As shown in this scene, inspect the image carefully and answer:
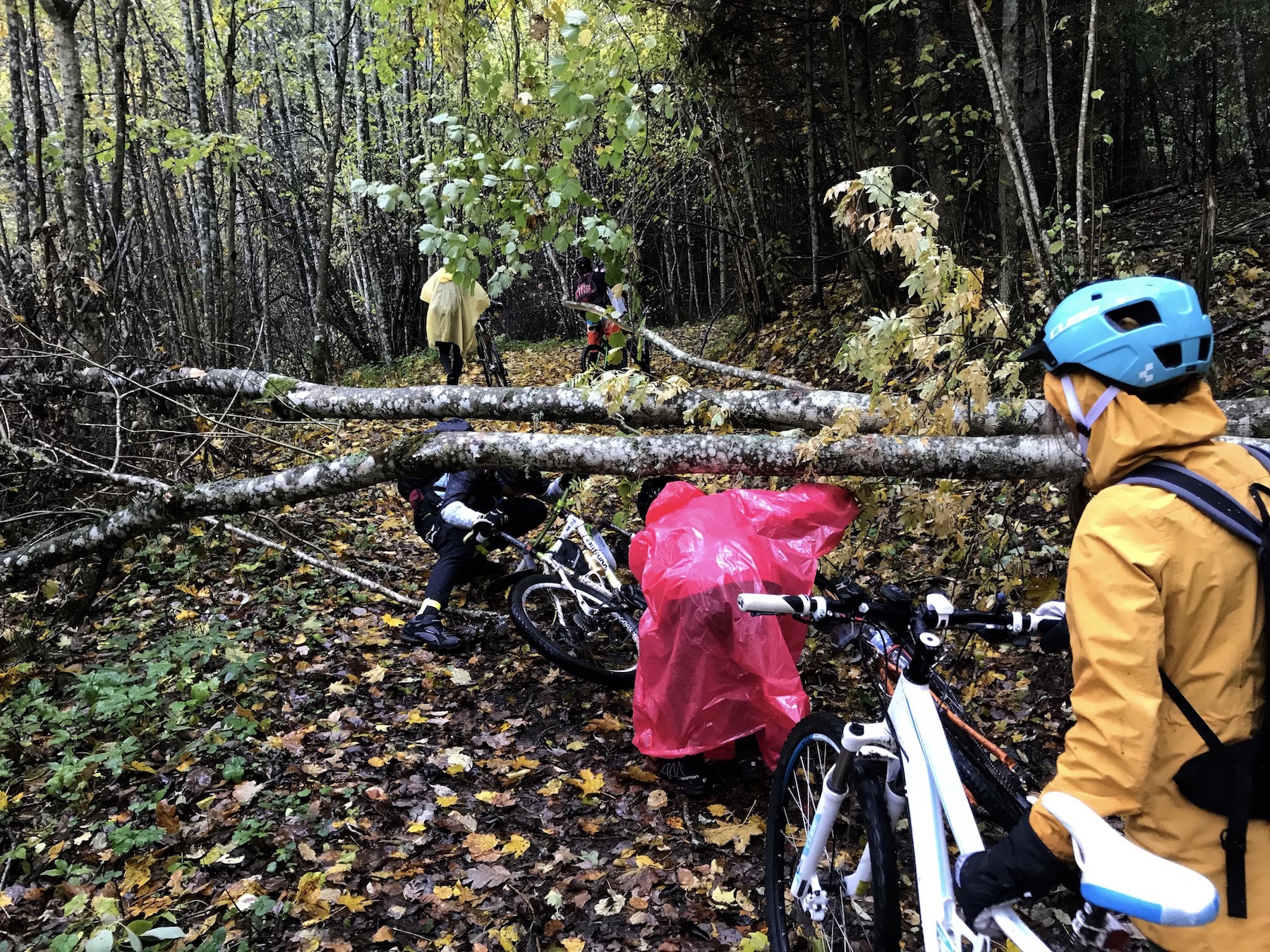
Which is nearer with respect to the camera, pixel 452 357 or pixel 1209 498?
pixel 1209 498

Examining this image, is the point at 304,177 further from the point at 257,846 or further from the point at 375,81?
the point at 257,846

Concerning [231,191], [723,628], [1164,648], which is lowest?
[723,628]

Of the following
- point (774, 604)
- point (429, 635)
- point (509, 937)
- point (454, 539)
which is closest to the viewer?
point (774, 604)

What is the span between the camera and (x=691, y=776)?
3.56 meters

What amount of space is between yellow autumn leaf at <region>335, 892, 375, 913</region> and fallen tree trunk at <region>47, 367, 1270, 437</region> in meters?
2.63

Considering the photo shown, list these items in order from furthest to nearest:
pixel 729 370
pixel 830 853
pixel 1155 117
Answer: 1. pixel 1155 117
2. pixel 729 370
3. pixel 830 853

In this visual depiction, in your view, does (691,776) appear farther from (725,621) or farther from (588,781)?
(725,621)

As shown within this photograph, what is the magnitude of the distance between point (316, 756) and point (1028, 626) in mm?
3299

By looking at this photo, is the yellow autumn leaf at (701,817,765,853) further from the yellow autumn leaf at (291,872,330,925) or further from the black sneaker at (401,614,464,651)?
the black sneaker at (401,614,464,651)

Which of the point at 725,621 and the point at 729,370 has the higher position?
the point at 729,370

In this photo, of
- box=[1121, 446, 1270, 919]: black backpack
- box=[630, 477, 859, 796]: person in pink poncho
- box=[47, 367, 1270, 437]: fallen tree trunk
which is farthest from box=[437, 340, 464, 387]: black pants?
box=[1121, 446, 1270, 919]: black backpack

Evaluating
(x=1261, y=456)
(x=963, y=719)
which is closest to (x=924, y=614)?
(x=963, y=719)

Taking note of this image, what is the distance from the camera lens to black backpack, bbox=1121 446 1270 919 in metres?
1.47

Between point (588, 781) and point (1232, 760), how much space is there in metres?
2.83
